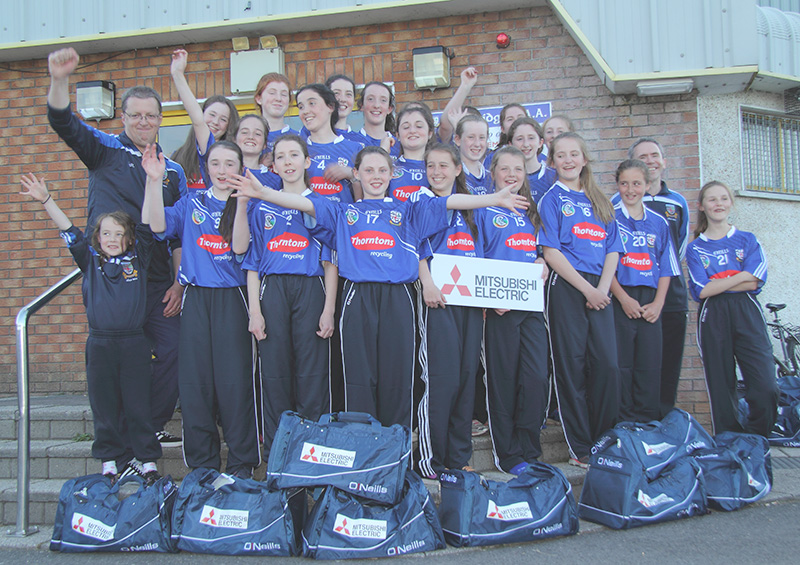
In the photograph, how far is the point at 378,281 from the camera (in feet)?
12.4

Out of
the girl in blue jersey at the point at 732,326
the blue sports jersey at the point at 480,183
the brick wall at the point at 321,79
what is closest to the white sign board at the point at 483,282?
the blue sports jersey at the point at 480,183

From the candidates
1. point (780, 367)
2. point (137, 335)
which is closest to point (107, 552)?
point (137, 335)

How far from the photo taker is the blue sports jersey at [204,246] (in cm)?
392

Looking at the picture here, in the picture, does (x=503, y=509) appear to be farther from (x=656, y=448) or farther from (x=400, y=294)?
(x=400, y=294)

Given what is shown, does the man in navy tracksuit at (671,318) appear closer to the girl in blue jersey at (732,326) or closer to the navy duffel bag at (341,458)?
the girl in blue jersey at (732,326)

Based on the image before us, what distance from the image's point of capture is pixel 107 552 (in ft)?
11.0

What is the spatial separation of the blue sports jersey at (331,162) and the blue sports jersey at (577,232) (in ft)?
4.27

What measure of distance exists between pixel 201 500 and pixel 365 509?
2.80 ft

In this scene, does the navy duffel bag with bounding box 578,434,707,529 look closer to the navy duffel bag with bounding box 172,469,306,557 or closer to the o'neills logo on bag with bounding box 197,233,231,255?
the navy duffel bag with bounding box 172,469,306,557

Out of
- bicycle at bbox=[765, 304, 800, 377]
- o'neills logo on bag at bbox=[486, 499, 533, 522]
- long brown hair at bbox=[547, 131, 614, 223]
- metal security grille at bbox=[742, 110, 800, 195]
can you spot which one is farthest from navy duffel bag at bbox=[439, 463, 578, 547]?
metal security grille at bbox=[742, 110, 800, 195]

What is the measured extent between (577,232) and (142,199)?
284 cm

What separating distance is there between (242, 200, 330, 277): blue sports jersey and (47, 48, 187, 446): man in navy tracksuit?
2.41ft

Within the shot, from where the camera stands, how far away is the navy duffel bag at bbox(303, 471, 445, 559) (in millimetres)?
3127

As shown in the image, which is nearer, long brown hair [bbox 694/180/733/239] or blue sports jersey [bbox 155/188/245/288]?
blue sports jersey [bbox 155/188/245/288]
